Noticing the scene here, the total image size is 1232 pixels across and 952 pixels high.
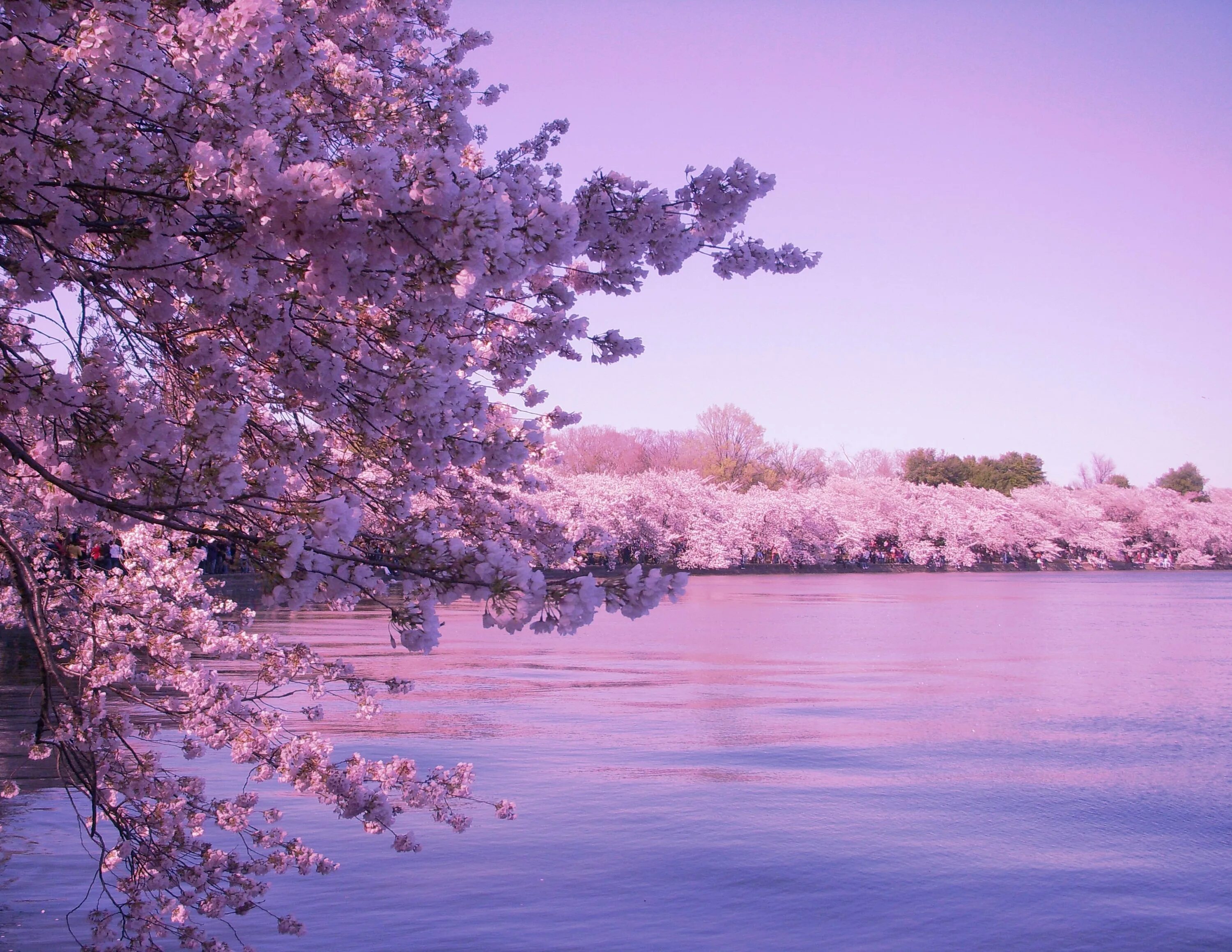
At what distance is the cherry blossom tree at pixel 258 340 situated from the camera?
10.5ft

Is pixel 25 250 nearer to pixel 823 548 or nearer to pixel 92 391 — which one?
pixel 92 391

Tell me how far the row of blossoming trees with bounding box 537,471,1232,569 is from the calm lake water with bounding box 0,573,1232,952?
37531 millimetres

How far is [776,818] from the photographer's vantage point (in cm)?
816

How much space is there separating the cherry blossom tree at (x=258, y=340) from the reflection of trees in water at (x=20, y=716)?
4.41 ft

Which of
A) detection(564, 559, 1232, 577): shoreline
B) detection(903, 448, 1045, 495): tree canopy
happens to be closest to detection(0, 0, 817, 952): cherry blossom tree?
detection(564, 559, 1232, 577): shoreline

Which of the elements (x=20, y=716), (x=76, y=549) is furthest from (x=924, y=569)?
(x=76, y=549)

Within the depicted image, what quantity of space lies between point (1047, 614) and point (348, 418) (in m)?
29.3

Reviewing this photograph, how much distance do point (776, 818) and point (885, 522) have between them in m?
70.4

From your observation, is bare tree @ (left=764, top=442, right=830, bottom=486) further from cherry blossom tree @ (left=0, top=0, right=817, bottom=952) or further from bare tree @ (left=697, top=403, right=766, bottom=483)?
cherry blossom tree @ (left=0, top=0, right=817, bottom=952)

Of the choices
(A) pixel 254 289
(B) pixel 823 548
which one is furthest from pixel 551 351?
(B) pixel 823 548

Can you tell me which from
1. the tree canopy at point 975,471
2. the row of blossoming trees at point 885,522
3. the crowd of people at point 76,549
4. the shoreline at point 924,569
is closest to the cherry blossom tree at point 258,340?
the crowd of people at point 76,549

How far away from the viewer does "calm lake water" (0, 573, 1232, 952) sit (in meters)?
6.10

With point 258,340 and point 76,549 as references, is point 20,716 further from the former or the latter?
point 258,340

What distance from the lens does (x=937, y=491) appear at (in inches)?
3201
